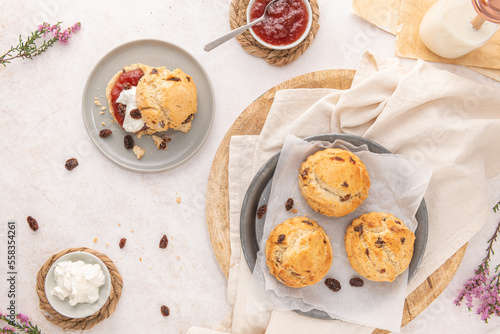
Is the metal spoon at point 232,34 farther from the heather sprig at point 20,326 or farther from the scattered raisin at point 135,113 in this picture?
the heather sprig at point 20,326

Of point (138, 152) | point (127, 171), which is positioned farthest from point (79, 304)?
point (138, 152)

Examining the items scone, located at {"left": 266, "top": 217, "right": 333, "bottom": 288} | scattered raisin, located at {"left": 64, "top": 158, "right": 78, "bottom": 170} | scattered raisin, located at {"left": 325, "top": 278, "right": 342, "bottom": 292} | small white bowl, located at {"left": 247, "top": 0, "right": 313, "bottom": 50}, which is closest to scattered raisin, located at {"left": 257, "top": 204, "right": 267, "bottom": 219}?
scone, located at {"left": 266, "top": 217, "right": 333, "bottom": 288}

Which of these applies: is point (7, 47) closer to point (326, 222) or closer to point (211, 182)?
point (211, 182)

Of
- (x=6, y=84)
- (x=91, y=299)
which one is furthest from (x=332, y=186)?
(x=6, y=84)

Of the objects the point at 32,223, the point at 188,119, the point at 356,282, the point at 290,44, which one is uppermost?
the point at 290,44

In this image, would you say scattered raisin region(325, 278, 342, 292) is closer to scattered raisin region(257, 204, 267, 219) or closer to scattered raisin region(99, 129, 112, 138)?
scattered raisin region(257, 204, 267, 219)

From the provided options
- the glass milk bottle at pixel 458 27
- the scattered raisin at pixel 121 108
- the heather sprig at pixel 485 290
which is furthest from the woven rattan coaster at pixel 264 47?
the heather sprig at pixel 485 290

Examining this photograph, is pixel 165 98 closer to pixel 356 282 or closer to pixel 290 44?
pixel 290 44
